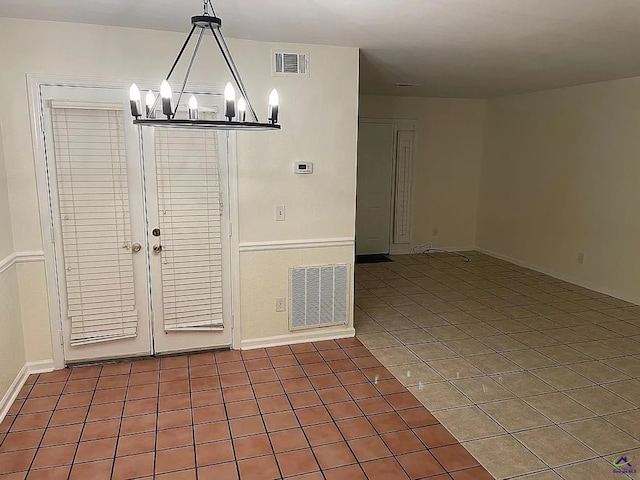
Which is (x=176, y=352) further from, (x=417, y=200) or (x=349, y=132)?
(x=417, y=200)

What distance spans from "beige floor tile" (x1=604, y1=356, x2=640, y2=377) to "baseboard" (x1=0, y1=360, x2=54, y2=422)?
4.18m

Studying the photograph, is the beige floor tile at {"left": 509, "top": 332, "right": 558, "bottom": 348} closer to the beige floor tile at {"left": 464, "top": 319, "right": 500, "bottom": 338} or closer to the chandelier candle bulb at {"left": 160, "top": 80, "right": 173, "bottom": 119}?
the beige floor tile at {"left": 464, "top": 319, "right": 500, "bottom": 338}

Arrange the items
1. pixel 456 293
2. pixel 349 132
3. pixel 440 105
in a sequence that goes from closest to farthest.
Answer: pixel 349 132, pixel 456 293, pixel 440 105

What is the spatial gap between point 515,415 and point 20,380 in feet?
10.7

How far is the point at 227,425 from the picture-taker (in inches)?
112

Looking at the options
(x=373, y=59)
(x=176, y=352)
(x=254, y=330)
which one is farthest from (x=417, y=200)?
(x=176, y=352)

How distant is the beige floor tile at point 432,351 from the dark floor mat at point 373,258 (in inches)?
120

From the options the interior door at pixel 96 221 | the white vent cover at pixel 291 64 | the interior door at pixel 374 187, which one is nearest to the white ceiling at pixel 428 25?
the white vent cover at pixel 291 64

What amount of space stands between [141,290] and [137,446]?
127cm

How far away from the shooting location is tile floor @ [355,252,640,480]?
105 inches

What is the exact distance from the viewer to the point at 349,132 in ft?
12.9

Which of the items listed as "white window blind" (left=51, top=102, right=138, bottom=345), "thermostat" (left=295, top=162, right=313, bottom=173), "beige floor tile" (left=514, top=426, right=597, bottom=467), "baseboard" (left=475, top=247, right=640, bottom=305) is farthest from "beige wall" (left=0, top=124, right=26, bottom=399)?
"baseboard" (left=475, top=247, right=640, bottom=305)

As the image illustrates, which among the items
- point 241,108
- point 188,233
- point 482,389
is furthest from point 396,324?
point 241,108

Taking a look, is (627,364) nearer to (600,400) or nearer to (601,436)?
(600,400)
